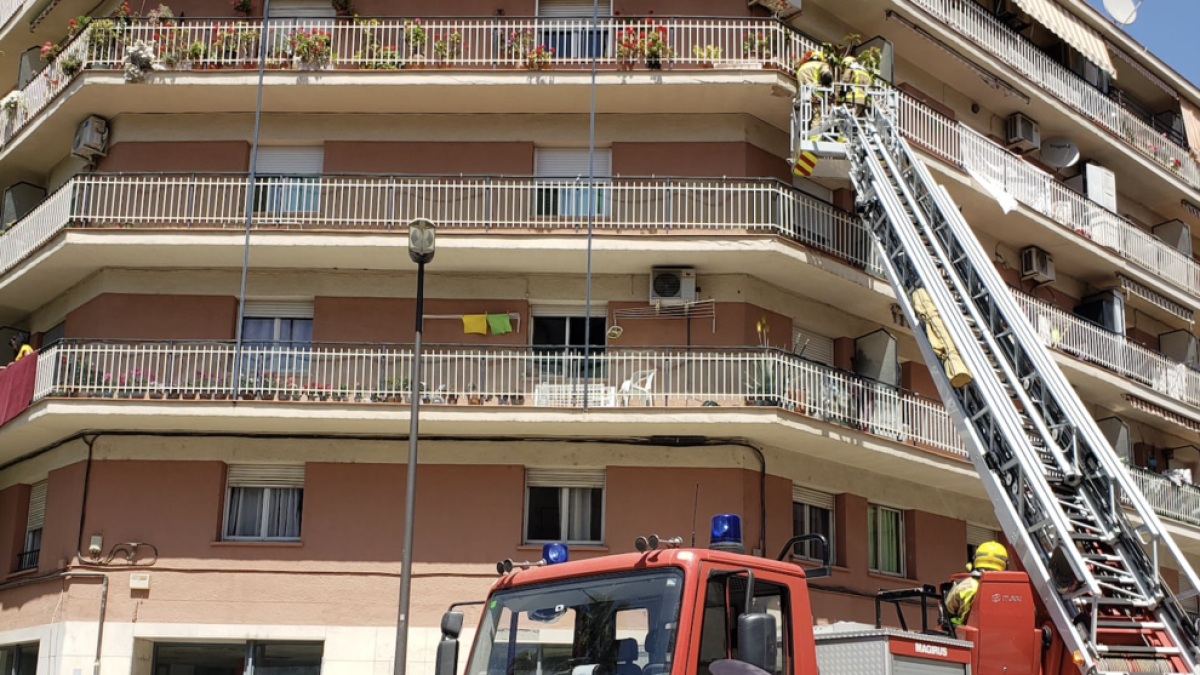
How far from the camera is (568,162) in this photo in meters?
20.0

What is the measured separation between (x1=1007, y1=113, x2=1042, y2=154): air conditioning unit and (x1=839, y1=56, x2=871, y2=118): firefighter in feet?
20.4

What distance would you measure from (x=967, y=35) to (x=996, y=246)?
150 inches

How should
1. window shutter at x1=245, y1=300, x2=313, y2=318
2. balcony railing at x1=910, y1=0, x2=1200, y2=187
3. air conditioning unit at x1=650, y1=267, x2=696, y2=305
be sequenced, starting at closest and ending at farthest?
air conditioning unit at x1=650, y1=267, x2=696, y2=305 → window shutter at x1=245, y1=300, x2=313, y2=318 → balcony railing at x1=910, y1=0, x2=1200, y2=187

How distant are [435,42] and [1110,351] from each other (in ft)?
45.0

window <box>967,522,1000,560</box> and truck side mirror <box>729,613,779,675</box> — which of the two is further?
window <box>967,522,1000,560</box>

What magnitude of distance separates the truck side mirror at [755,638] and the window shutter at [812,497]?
39.2 feet

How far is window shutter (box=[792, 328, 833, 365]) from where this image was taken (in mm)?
19781

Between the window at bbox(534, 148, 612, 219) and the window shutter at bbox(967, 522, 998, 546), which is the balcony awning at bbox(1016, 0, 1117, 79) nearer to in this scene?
the window at bbox(534, 148, 612, 219)

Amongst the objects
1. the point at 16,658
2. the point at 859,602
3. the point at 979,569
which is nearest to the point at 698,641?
the point at 979,569

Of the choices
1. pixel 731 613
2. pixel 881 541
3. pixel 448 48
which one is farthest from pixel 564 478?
pixel 731 613

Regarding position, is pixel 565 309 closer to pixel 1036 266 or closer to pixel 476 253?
pixel 476 253

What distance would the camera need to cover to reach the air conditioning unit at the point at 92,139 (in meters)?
20.2

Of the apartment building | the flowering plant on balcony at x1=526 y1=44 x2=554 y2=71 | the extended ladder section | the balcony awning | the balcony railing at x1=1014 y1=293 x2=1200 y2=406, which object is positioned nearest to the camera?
the extended ladder section

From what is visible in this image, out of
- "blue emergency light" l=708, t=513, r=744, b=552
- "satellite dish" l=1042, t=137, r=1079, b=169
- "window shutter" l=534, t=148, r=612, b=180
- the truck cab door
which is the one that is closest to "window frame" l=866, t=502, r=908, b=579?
"window shutter" l=534, t=148, r=612, b=180
